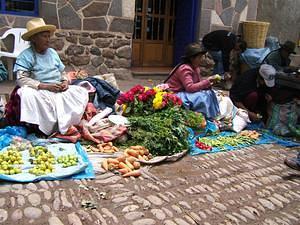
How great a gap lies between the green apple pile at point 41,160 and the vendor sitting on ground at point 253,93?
3031 millimetres

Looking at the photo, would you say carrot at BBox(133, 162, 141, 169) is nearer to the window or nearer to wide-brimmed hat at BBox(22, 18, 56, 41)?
wide-brimmed hat at BBox(22, 18, 56, 41)

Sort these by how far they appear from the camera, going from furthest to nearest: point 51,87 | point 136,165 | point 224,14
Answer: point 224,14 → point 51,87 → point 136,165

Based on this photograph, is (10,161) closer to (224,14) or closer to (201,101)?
(201,101)

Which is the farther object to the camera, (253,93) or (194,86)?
(253,93)

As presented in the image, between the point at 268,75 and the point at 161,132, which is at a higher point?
the point at 268,75

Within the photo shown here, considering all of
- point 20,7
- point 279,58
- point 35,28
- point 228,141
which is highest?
point 20,7

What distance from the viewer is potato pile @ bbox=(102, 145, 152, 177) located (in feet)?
11.4

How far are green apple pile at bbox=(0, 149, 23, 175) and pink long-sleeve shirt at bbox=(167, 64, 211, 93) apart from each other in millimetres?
2346

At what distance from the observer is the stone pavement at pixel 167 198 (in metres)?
2.70

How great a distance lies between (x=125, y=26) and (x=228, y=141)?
389 centimetres

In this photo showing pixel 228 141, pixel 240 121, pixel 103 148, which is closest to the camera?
pixel 103 148

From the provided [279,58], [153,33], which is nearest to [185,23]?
[153,33]

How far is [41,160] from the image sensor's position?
343 centimetres

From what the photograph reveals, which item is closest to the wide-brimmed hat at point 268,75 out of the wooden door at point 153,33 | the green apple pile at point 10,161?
the green apple pile at point 10,161
